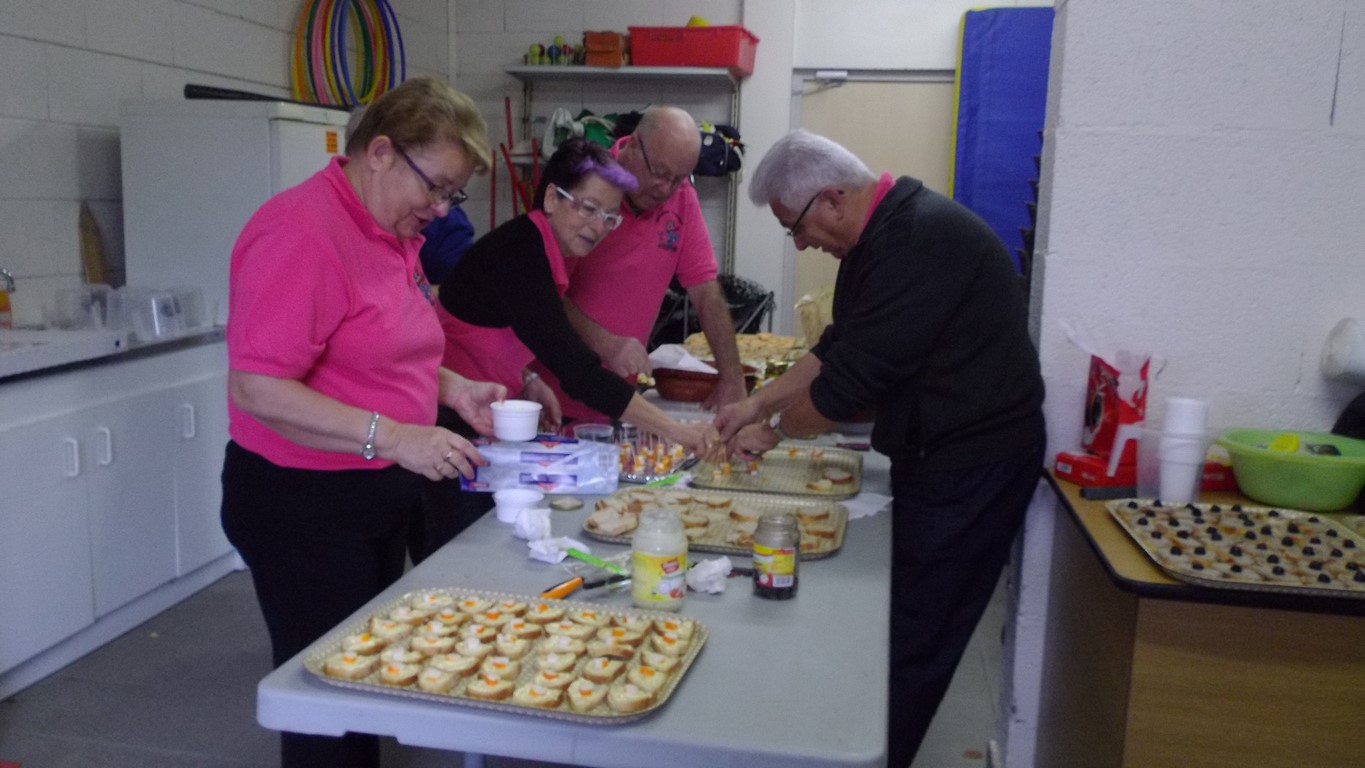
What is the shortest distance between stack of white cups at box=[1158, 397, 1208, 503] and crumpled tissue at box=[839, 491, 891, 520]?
0.54m

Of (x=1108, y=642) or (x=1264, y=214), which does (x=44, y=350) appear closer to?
(x=1108, y=642)

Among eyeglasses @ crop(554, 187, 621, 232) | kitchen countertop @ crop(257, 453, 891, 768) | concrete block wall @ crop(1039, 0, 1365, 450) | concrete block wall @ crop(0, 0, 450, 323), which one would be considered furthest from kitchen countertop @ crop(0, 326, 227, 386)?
concrete block wall @ crop(1039, 0, 1365, 450)

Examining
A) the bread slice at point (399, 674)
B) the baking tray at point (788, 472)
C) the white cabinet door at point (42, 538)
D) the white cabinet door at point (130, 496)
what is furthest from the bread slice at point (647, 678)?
the white cabinet door at point (130, 496)

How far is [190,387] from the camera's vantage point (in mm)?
3561

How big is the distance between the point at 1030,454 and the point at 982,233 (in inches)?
19.0

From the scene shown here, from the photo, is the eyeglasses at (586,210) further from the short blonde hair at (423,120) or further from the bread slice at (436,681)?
the bread slice at (436,681)

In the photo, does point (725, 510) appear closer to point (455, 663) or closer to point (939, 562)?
point (939, 562)

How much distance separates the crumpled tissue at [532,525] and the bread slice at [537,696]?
0.55 meters

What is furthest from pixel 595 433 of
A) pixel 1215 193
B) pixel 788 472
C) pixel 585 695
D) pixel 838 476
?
pixel 1215 193

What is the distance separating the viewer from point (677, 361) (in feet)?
10.0

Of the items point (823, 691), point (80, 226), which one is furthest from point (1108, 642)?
point (80, 226)

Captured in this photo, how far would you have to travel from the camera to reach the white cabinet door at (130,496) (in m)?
3.14

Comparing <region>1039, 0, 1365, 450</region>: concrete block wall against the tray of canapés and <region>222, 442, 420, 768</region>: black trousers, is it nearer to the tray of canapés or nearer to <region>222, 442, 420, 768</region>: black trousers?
the tray of canapés

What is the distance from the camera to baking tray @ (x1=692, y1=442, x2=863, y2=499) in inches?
85.0
